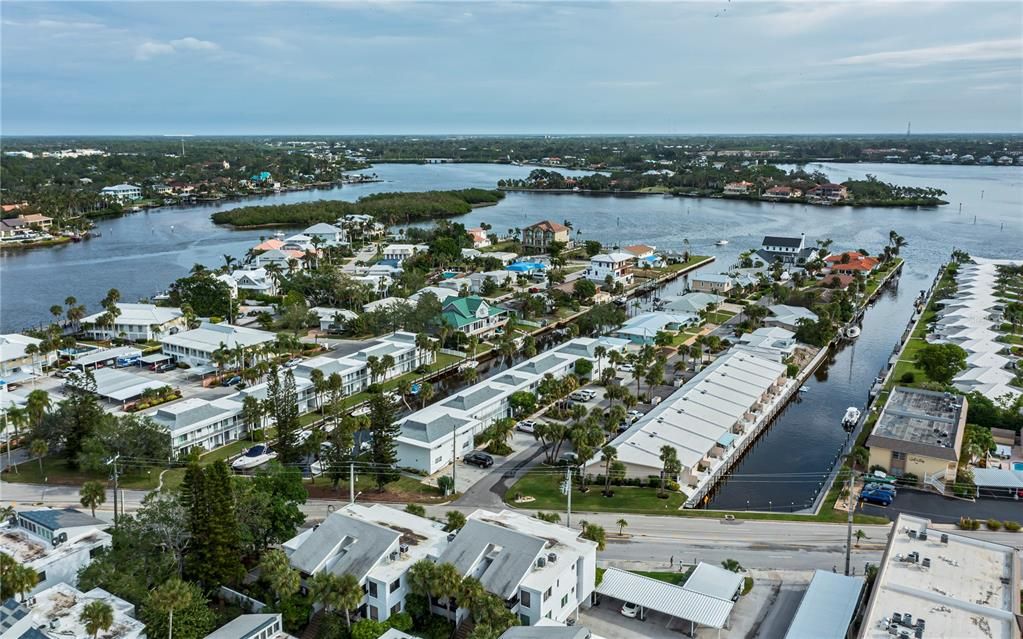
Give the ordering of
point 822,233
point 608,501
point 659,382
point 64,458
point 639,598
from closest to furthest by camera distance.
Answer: point 639,598 → point 608,501 → point 64,458 → point 659,382 → point 822,233

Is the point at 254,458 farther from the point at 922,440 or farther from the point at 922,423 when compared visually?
the point at 922,423

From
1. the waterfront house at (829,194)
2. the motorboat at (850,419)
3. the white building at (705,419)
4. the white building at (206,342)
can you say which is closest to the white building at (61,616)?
the white building at (705,419)

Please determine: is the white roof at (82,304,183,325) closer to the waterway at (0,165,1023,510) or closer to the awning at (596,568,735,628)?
the waterway at (0,165,1023,510)

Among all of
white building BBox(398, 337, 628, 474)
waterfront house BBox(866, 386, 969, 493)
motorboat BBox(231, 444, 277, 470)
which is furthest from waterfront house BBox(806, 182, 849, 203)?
motorboat BBox(231, 444, 277, 470)

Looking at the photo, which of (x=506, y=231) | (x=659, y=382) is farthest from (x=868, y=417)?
(x=506, y=231)

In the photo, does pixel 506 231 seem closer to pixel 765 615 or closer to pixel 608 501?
pixel 608 501
